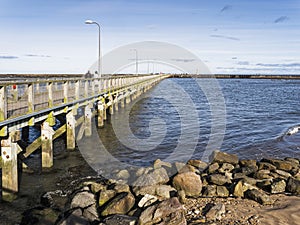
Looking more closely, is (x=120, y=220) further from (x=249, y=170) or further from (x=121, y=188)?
(x=249, y=170)

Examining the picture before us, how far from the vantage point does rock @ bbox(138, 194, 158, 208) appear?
7234mm

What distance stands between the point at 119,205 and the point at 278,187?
4.09m

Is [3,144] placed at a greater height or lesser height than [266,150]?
greater

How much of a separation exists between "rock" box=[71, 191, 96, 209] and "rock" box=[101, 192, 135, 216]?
55 centimetres

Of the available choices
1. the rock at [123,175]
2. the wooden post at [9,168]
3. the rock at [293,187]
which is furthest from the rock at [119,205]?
the rock at [293,187]

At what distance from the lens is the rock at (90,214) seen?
22.9ft

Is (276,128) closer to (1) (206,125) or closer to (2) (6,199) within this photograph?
(1) (206,125)

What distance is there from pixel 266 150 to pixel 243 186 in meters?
7.70

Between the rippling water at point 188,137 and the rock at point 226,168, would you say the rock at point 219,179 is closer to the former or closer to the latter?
the rock at point 226,168

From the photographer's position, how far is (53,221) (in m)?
7.34

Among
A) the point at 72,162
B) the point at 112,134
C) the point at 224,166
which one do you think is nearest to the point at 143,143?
the point at 112,134

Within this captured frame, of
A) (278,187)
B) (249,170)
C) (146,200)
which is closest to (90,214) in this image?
(146,200)

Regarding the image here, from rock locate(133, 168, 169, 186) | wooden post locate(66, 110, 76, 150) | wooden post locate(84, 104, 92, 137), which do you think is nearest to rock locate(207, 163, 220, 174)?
rock locate(133, 168, 169, 186)

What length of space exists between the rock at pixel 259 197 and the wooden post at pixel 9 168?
5774 mm
